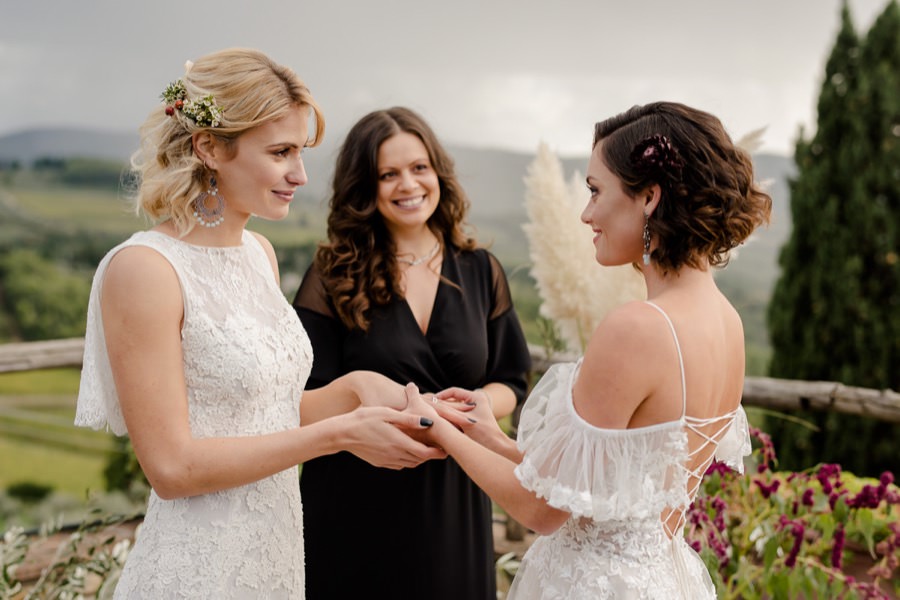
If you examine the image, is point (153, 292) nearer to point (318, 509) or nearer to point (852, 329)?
point (318, 509)

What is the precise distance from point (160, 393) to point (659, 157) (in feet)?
3.92

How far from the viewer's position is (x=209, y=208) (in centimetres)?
206

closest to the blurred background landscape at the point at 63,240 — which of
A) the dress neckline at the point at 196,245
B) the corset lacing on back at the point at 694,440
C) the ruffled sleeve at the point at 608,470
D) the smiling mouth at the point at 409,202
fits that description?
the smiling mouth at the point at 409,202

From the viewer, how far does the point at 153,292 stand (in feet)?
5.79

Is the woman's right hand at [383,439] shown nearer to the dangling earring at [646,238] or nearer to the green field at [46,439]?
the dangling earring at [646,238]

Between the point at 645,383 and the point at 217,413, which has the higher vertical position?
the point at 645,383

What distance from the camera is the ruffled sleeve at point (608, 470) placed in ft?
5.49

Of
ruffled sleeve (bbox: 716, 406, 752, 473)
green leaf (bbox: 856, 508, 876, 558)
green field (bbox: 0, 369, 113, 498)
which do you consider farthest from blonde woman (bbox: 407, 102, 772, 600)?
green field (bbox: 0, 369, 113, 498)

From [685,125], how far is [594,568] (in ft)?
3.30

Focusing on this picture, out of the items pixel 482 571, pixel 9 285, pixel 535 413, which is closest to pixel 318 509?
pixel 482 571

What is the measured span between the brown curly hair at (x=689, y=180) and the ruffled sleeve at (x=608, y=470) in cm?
38

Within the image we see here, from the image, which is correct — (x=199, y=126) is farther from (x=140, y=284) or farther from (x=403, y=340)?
(x=403, y=340)

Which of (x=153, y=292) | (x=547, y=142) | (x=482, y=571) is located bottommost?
(x=482, y=571)

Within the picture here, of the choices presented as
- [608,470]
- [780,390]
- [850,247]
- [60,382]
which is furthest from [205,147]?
[850,247]
